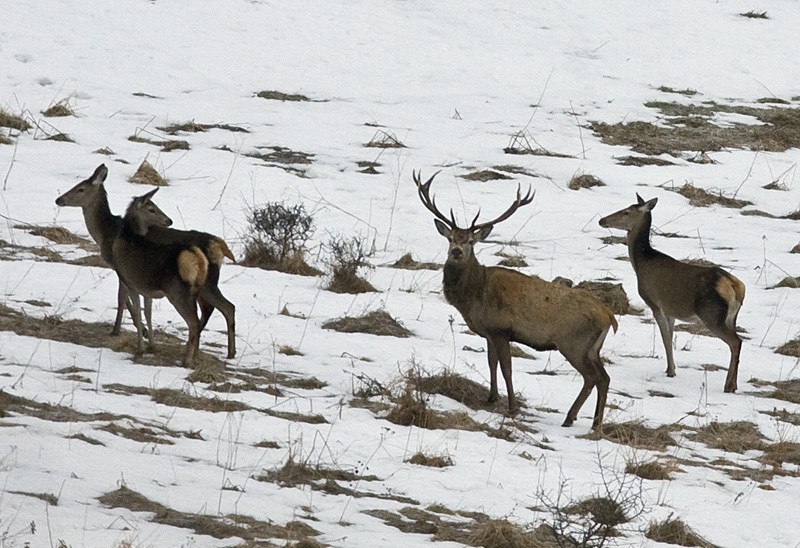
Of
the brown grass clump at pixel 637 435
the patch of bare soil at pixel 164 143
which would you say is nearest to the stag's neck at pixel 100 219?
the brown grass clump at pixel 637 435

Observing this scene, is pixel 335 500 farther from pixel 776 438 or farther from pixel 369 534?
pixel 776 438

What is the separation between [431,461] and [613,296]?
5.54 meters

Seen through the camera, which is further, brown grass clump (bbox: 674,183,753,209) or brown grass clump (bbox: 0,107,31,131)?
brown grass clump (bbox: 674,183,753,209)

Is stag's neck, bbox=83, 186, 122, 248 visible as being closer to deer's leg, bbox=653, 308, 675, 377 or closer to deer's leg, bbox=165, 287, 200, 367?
deer's leg, bbox=165, 287, 200, 367

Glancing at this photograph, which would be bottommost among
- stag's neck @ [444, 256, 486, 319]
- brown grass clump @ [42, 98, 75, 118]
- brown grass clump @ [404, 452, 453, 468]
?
brown grass clump @ [404, 452, 453, 468]

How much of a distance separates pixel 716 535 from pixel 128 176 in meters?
10.1

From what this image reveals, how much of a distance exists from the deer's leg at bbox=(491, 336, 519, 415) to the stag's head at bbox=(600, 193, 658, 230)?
346 centimetres

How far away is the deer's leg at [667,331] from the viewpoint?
10570mm

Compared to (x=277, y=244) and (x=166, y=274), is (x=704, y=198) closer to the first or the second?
(x=277, y=244)

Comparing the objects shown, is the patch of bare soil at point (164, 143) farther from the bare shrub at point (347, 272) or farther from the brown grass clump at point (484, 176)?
the bare shrub at point (347, 272)

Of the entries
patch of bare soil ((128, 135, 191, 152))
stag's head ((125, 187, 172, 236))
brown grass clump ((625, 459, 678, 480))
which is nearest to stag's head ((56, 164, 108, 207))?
stag's head ((125, 187, 172, 236))

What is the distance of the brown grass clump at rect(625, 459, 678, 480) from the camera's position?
7.52 m

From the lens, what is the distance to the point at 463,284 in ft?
30.7

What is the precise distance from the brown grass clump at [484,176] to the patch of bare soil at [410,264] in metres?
3.29
